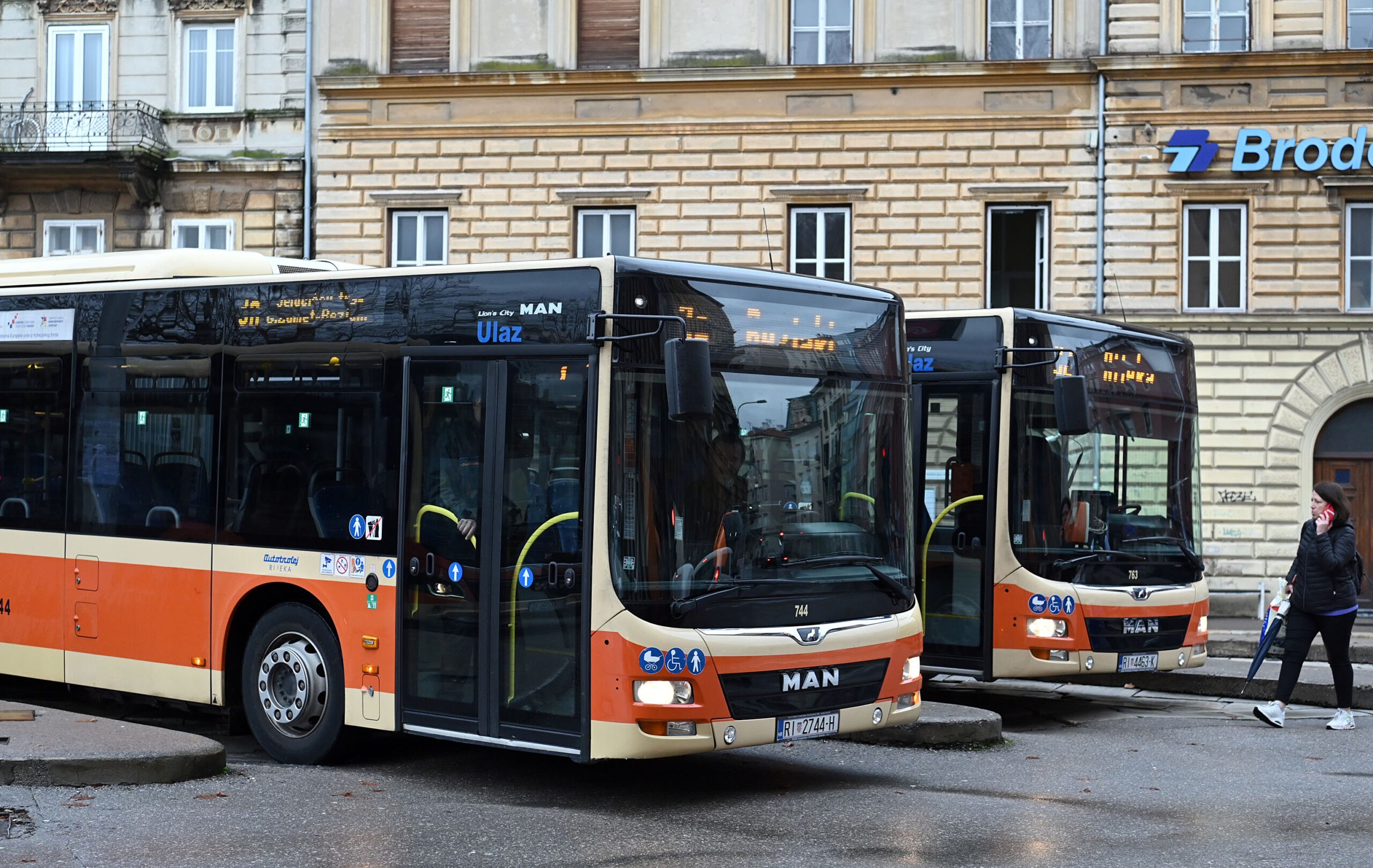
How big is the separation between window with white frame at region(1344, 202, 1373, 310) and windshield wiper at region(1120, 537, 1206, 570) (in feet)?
37.2

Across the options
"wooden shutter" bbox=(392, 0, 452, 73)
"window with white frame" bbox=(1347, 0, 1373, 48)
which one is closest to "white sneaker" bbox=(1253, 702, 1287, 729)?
"window with white frame" bbox=(1347, 0, 1373, 48)

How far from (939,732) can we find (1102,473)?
251 centimetres

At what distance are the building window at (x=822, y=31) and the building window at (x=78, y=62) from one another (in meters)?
9.82

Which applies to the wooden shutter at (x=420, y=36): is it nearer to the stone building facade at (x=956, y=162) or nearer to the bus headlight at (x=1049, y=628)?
the stone building facade at (x=956, y=162)

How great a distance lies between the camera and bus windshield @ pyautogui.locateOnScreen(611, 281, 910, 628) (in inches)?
313

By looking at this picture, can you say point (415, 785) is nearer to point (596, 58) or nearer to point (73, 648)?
point (73, 648)

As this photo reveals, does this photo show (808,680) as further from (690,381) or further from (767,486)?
(690,381)

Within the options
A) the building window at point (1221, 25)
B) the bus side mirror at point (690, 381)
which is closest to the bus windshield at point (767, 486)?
the bus side mirror at point (690, 381)

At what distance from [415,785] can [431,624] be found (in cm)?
88

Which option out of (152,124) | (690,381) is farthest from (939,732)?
(152,124)

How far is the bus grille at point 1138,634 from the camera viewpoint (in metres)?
11.7

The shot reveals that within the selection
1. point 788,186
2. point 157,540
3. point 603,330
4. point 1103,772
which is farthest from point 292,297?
point 788,186

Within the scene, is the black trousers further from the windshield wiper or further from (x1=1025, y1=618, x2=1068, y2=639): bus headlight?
(x1=1025, y1=618, x2=1068, y2=639): bus headlight

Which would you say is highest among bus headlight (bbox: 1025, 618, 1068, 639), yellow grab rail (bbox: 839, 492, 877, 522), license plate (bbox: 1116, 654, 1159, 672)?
yellow grab rail (bbox: 839, 492, 877, 522)
